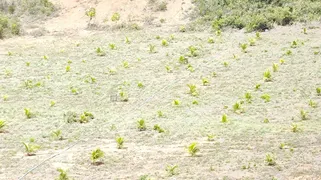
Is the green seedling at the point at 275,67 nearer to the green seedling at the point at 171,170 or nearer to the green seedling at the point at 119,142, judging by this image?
the green seedling at the point at 119,142

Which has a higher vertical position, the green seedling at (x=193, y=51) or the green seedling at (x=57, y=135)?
the green seedling at (x=193, y=51)

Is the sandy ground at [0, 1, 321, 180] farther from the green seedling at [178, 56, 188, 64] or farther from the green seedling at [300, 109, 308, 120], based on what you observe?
the green seedling at [178, 56, 188, 64]

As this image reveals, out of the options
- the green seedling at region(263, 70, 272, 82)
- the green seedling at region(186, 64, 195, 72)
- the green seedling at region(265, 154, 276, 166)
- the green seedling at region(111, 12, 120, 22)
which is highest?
the green seedling at region(111, 12, 120, 22)

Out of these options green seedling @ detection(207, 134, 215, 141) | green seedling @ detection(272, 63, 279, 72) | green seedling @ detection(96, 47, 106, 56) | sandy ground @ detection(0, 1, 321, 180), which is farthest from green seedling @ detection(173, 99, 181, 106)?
green seedling @ detection(96, 47, 106, 56)

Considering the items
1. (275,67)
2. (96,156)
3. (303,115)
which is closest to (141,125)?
(96,156)

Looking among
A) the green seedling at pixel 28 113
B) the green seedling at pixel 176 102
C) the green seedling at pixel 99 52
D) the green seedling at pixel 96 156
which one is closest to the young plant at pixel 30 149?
the green seedling at pixel 96 156

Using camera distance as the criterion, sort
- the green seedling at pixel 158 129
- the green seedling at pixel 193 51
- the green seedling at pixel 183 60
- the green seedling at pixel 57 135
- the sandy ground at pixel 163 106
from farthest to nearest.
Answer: the green seedling at pixel 193 51 → the green seedling at pixel 183 60 → the green seedling at pixel 158 129 → the green seedling at pixel 57 135 → the sandy ground at pixel 163 106

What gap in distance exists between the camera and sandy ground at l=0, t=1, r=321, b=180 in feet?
37.0

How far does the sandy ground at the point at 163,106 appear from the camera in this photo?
444 inches

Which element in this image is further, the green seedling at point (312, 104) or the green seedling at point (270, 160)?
the green seedling at point (312, 104)

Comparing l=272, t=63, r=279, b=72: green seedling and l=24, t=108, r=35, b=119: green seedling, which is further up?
l=272, t=63, r=279, b=72: green seedling

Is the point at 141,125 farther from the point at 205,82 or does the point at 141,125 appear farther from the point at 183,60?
the point at 183,60

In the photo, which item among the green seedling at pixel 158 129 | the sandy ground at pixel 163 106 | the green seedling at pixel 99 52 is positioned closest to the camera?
the sandy ground at pixel 163 106

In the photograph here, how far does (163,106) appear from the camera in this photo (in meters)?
15.4
